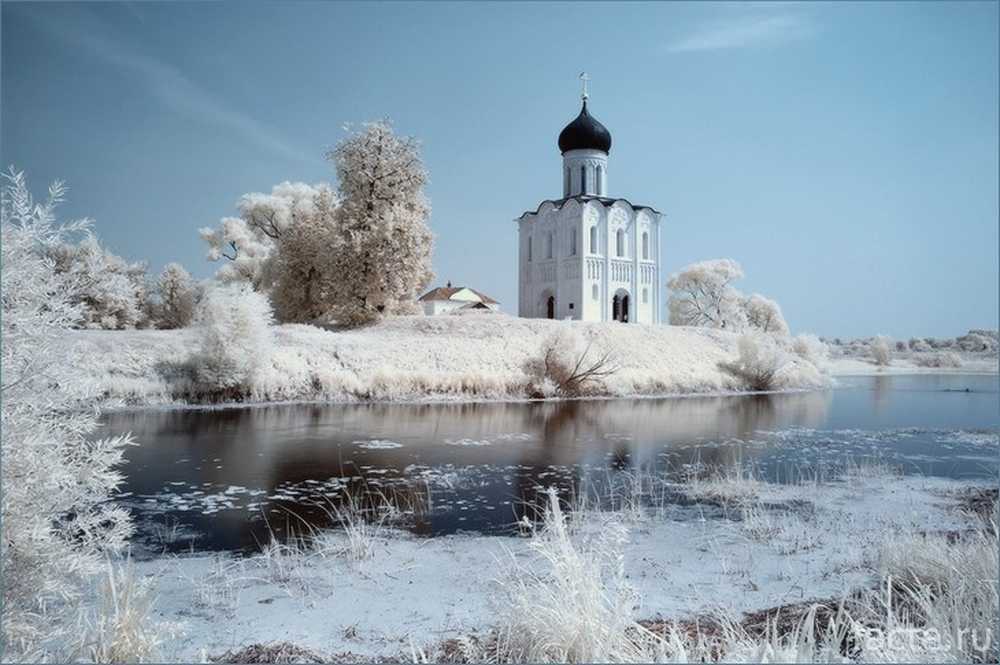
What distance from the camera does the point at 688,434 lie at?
51.4 feet

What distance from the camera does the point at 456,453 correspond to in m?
12.4

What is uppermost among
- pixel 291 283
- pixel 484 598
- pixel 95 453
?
pixel 291 283

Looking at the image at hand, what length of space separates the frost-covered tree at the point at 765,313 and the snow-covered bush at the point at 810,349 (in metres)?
12.8

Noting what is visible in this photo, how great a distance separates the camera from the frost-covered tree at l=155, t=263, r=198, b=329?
125 ft

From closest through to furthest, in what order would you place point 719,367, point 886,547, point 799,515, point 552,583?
point 552,583 → point 886,547 → point 799,515 → point 719,367

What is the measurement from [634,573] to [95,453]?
156 inches

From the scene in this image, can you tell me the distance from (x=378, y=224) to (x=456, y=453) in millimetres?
20060

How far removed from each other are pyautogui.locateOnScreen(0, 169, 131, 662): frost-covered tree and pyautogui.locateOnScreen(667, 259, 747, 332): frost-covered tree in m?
51.5

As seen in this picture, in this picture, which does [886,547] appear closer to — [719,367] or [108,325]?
[719,367]

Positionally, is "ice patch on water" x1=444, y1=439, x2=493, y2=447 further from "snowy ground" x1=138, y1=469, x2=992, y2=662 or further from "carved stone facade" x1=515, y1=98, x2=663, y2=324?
"carved stone facade" x1=515, y1=98, x2=663, y2=324

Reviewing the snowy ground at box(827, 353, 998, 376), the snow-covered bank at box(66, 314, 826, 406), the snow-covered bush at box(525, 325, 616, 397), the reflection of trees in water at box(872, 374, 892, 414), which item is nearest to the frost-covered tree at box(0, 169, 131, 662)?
the snow-covered bank at box(66, 314, 826, 406)

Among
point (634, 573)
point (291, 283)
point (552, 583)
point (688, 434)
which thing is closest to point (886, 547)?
point (634, 573)

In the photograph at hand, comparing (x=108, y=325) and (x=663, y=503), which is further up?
(x=108, y=325)

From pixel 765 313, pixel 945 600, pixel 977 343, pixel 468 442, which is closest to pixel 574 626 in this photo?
pixel 945 600
